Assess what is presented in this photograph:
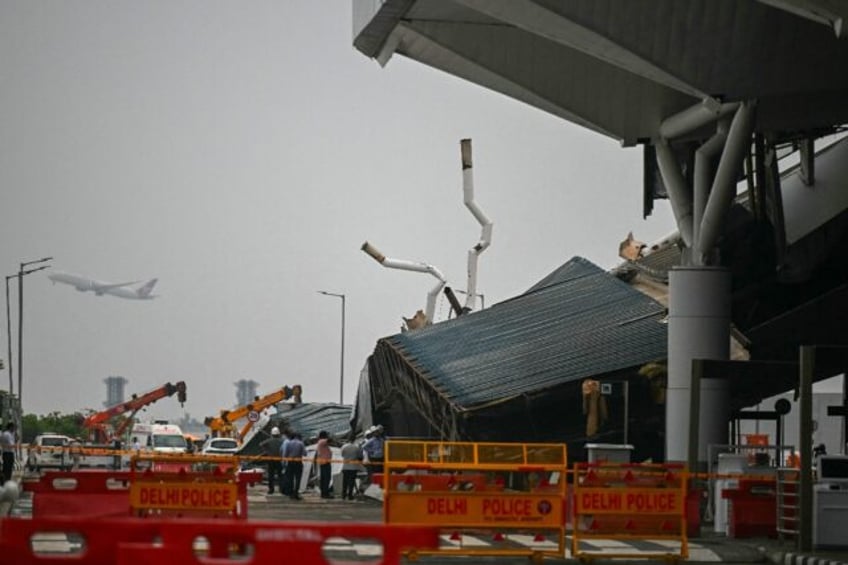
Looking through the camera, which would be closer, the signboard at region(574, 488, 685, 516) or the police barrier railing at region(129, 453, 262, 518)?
the police barrier railing at region(129, 453, 262, 518)

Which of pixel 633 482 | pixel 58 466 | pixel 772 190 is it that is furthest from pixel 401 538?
pixel 58 466

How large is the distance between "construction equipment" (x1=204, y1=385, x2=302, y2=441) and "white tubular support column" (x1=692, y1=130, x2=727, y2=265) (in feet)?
147

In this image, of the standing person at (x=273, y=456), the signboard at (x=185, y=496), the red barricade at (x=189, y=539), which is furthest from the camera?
the standing person at (x=273, y=456)

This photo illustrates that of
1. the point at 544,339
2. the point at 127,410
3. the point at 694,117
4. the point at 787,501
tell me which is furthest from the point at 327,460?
the point at 127,410

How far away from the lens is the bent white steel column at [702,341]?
4169 centimetres

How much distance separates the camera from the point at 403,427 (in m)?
57.3

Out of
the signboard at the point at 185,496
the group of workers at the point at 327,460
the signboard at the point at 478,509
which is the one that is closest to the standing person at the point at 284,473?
the group of workers at the point at 327,460

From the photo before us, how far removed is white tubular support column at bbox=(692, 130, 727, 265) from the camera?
42.3 metres

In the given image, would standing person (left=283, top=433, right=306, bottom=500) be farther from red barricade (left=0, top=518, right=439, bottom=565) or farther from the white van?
red barricade (left=0, top=518, right=439, bottom=565)

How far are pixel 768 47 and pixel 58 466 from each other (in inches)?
1314

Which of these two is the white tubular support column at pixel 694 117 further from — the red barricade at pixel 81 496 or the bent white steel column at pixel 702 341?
the red barricade at pixel 81 496

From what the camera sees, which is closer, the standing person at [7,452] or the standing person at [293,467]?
the standing person at [7,452]

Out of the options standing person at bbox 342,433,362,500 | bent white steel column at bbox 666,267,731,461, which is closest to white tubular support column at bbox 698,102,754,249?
bent white steel column at bbox 666,267,731,461

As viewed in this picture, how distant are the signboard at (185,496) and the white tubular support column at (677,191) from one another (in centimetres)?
2020
